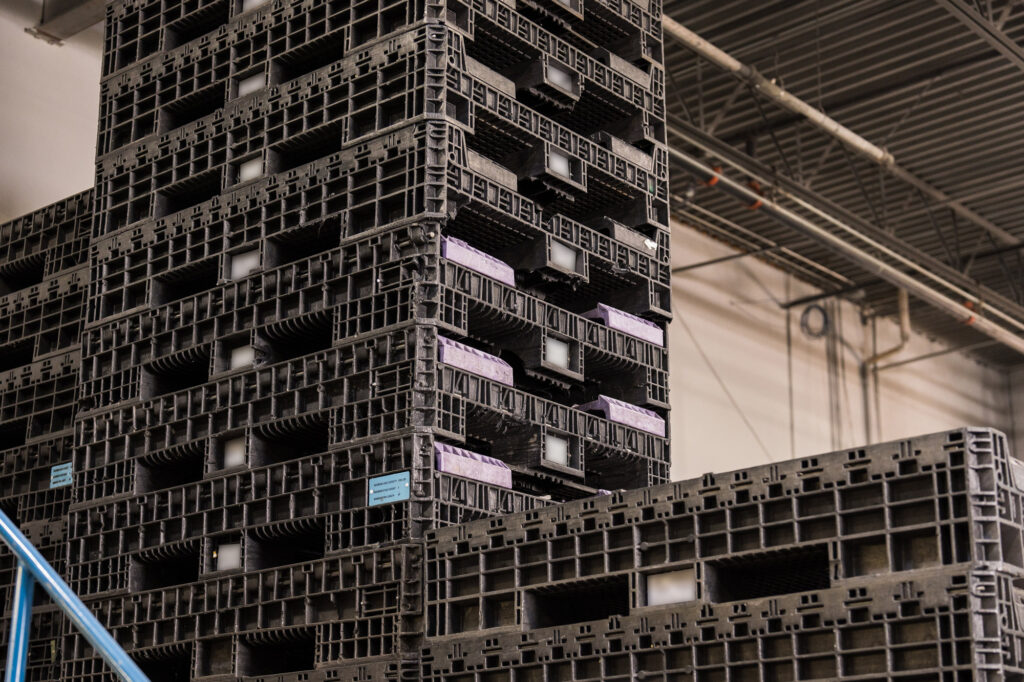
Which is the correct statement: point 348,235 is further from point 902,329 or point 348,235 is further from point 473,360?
point 902,329

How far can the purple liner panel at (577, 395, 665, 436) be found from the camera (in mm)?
9797

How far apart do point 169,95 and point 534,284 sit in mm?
3314

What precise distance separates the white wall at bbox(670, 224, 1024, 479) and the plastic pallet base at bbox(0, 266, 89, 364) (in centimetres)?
1400

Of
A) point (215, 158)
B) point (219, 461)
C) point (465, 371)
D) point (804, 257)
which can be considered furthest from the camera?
point (804, 257)

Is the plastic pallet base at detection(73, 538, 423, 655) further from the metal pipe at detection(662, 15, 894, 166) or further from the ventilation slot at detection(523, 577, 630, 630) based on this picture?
the metal pipe at detection(662, 15, 894, 166)

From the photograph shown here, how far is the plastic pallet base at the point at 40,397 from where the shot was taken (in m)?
11.4

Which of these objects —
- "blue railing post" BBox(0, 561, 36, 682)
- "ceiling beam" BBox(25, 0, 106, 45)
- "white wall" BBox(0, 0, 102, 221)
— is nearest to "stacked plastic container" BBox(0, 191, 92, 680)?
"white wall" BBox(0, 0, 102, 221)

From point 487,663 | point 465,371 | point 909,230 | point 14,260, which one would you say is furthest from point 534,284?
point 909,230

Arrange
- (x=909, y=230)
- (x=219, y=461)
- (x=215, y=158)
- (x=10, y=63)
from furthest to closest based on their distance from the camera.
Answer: (x=909, y=230)
(x=10, y=63)
(x=215, y=158)
(x=219, y=461)

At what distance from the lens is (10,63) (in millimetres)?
15359

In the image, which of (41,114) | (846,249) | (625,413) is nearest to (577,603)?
(625,413)

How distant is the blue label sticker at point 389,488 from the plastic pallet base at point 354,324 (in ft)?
3.08

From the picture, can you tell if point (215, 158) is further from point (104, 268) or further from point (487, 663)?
point (487, 663)

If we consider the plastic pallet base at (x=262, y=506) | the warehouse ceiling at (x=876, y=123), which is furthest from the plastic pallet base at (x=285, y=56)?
the warehouse ceiling at (x=876, y=123)
